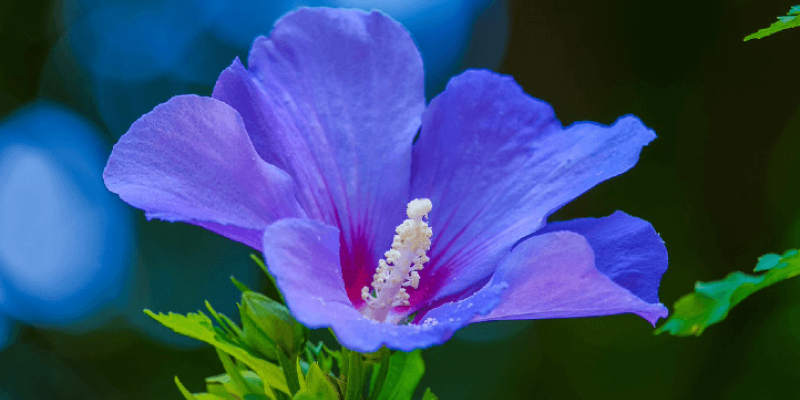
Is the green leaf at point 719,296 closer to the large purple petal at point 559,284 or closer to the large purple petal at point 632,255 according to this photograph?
the large purple petal at point 559,284

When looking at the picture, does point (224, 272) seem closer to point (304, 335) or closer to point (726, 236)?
point (726, 236)

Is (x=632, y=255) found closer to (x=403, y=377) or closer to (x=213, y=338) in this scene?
(x=403, y=377)

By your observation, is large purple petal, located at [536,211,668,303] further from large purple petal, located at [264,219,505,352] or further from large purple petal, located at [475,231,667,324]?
large purple petal, located at [264,219,505,352]

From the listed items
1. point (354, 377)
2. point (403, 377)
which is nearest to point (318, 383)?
point (354, 377)

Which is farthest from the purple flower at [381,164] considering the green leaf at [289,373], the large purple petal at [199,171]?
the green leaf at [289,373]

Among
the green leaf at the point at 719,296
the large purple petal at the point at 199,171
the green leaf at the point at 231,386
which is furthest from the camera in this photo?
the green leaf at the point at 231,386
